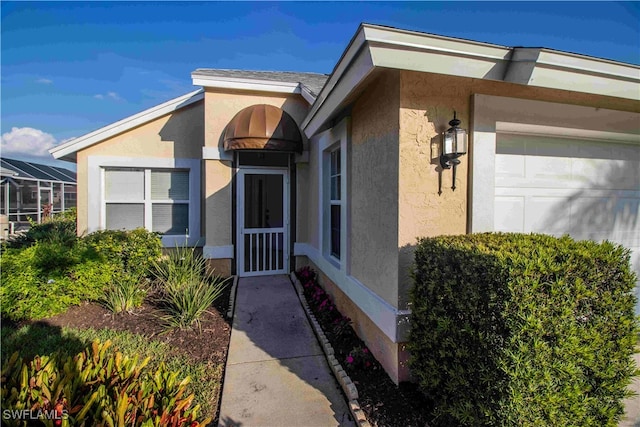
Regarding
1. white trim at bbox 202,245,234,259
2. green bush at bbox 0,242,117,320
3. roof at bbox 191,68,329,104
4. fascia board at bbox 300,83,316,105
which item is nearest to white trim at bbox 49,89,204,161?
roof at bbox 191,68,329,104

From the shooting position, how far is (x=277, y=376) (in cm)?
397

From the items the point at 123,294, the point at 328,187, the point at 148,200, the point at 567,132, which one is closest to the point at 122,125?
the point at 148,200

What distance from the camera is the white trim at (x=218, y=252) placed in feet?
26.4

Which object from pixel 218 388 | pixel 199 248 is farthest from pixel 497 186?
pixel 199 248

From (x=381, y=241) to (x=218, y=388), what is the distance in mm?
2876

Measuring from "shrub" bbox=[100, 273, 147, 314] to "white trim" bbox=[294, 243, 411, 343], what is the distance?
409cm

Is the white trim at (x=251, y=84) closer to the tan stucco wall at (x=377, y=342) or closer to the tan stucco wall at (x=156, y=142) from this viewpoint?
the tan stucco wall at (x=156, y=142)

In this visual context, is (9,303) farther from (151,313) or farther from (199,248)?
(199,248)

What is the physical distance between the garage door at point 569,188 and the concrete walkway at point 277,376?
3263 millimetres

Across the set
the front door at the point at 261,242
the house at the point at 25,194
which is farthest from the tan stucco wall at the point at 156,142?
the house at the point at 25,194

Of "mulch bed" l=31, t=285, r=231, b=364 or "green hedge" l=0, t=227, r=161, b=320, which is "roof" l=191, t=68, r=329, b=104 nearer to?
"green hedge" l=0, t=227, r=161, b=320

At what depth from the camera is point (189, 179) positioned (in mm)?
9094

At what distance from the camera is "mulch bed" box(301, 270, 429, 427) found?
3125 millimetres

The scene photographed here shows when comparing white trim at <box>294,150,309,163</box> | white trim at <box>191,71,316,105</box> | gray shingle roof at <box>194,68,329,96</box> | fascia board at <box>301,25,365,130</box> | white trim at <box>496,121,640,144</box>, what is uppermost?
gray shingle roof at <box>194,68,329,96</box>
